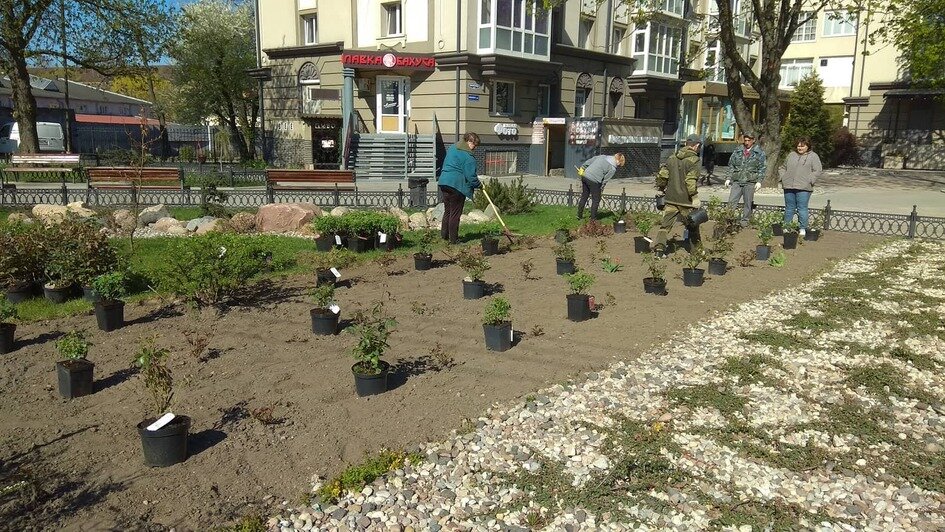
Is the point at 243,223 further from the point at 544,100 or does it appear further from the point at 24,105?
the point at 544,100

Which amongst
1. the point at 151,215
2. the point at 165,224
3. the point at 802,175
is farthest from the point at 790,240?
the point at 151,215

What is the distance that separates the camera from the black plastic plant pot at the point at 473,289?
8078 millimetres

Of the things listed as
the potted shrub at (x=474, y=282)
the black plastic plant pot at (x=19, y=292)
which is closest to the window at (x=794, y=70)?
the potted shrub at (x=474, y=282)

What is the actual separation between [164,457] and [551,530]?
232cm

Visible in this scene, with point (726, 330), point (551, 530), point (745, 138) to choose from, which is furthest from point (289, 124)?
point (551, 530)

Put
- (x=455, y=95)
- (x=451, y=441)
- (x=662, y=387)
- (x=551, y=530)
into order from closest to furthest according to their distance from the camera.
A: (x=551, y=530)
(x=451, y=441)
(x=662, y=387)
(x=455, y=95)

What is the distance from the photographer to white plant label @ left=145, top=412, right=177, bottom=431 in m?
4.20

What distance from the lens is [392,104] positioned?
28.1m

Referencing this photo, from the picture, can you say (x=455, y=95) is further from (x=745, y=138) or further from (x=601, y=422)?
(x=601, y=422)

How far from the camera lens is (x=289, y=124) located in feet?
100

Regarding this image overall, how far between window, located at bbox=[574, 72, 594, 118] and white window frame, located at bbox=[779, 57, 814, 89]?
20.3m

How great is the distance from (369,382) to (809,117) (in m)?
36.4

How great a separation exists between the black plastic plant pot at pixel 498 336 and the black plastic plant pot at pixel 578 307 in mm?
1112

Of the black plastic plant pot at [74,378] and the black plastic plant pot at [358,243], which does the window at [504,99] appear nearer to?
the black plastic plant pot at [358,243]
